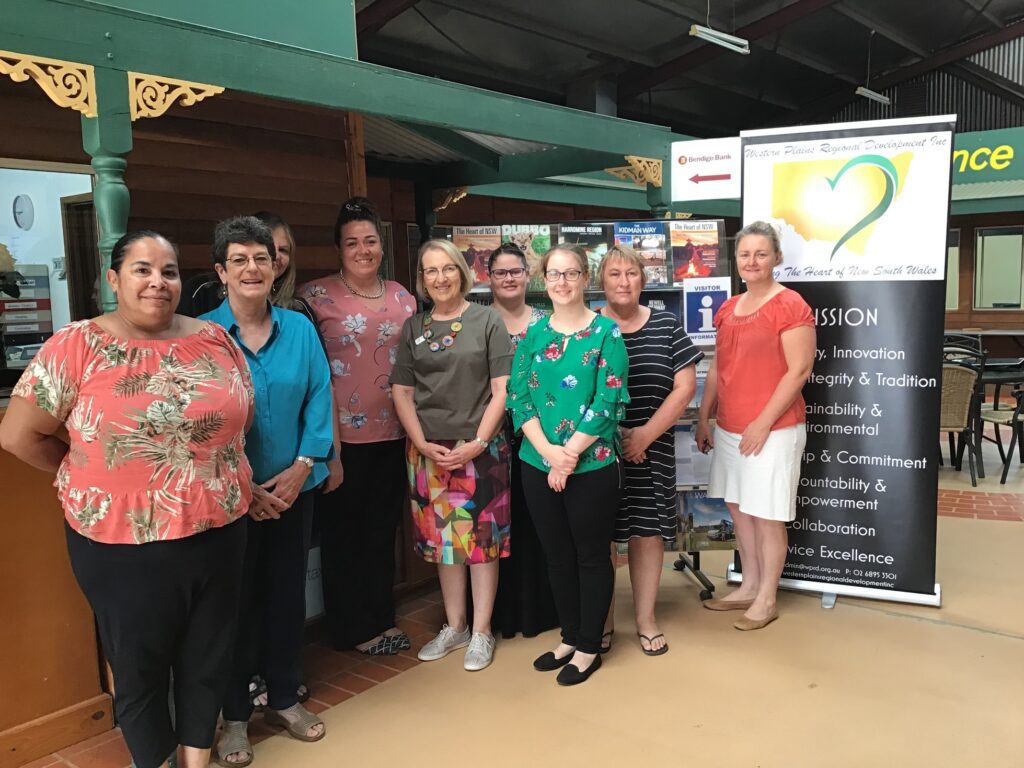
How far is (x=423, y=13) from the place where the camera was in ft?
30.2

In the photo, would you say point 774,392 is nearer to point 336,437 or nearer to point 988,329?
point 336,437

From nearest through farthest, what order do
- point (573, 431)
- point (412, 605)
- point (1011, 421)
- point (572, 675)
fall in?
point (573, 431) → point (572, 675) → point (412, 605) → point (1011, 421)

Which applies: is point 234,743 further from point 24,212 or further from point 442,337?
point 24,212

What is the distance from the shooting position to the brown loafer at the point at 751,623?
353cm

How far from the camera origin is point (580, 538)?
2.94 meters

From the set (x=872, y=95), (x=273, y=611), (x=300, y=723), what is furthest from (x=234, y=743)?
(x=872, y=95)

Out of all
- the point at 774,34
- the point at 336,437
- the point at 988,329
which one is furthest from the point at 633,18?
the point at 336,437

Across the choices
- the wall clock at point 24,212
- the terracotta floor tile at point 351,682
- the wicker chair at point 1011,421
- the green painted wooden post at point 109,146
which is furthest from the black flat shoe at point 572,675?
the wicker chair at point 1011,421

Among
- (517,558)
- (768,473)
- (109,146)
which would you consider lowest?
(517,558)

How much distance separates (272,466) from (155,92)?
125 cm

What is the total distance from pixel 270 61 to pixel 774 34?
35.5 feet

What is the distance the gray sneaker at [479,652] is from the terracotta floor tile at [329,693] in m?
0.39

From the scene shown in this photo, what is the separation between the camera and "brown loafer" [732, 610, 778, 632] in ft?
11.6

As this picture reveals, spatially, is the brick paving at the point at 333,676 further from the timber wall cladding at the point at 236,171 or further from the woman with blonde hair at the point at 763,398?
the timber wall cladding at the point at 236,171
